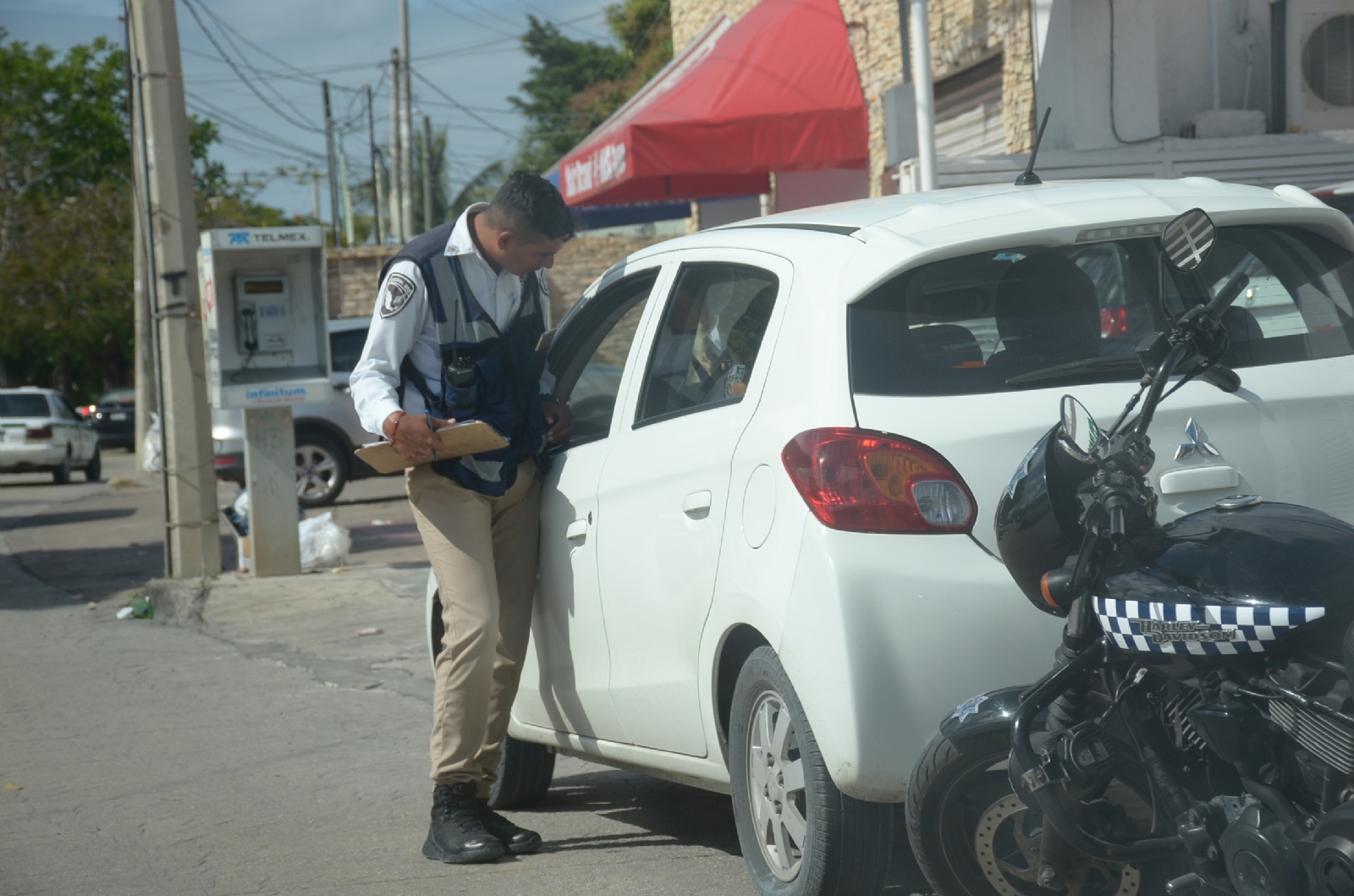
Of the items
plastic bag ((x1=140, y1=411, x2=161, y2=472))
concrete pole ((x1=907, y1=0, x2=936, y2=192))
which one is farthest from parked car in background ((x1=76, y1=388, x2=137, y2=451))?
concrete pole ((x1=907, y1=0, x2=936, y2=192))

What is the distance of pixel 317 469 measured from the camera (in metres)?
15.7

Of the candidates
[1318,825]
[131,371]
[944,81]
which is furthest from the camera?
[131,371]

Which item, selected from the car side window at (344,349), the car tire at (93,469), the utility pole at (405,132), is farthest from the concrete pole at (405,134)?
the car side window at (344,349)

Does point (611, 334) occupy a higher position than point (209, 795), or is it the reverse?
point (611, 334)

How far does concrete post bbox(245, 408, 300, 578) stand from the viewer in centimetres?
977

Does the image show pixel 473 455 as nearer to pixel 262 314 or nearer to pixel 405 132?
pixel 262 314

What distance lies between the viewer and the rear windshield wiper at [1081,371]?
3166mm

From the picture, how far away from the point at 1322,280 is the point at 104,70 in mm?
49655

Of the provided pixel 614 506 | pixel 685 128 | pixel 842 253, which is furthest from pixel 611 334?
pixel 685 128

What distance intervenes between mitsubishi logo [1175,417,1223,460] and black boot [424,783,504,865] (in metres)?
2.30

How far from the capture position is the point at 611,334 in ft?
15.7

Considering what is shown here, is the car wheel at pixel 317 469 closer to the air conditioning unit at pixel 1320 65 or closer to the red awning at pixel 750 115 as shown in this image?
the red awning at pixel 750 115

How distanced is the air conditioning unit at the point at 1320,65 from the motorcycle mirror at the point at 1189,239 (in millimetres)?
8206

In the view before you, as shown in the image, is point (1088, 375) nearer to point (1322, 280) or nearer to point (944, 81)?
point (1322, 280)
